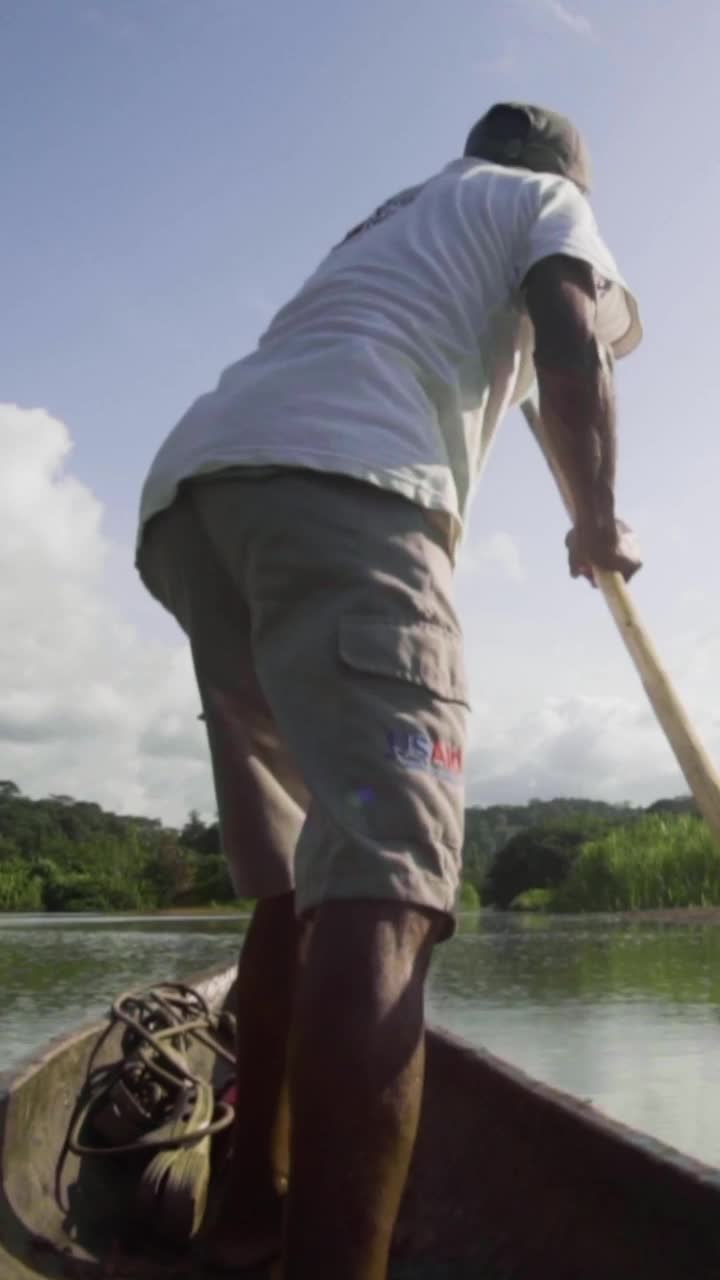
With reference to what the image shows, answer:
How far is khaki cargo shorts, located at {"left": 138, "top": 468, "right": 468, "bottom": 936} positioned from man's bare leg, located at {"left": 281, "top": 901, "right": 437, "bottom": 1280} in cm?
4

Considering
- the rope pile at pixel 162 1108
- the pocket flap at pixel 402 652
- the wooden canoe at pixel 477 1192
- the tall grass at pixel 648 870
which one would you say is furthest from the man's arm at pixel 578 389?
the tall grass at pixel 648 870

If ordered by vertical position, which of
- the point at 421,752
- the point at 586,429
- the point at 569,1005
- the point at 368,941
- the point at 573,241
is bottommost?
the point at 569,1005

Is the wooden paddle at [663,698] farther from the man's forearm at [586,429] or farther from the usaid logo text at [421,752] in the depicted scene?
the usaid logo text at [421,752]

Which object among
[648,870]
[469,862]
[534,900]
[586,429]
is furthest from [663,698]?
[469,862]

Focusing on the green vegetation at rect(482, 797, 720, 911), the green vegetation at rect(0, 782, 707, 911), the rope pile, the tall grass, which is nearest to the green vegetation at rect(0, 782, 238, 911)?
the green vegetation at rect(0, 782, 707, 911)

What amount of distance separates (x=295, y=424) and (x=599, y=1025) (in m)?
5.03

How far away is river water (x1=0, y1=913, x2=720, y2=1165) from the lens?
4016mm

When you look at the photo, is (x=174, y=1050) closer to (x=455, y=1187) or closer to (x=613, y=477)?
(x=455, y=1187)

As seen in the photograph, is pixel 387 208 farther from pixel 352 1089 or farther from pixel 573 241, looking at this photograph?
pixel 352 1089

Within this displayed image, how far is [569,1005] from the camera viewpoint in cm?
683

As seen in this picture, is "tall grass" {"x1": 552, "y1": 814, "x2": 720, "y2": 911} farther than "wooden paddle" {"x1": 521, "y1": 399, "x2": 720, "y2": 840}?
Yes

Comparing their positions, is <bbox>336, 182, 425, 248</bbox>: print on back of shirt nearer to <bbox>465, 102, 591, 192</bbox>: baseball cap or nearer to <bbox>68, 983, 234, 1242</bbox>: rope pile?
<bbox>465, 102, 591, 192</bbox>: baseball cap

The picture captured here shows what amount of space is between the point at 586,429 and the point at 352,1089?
0.80 metres

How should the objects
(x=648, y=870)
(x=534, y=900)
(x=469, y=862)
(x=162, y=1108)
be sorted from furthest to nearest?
(x=469, y=862)
(x=534, y=900)
(x=648, y=870)
(x=162, y=1108)
